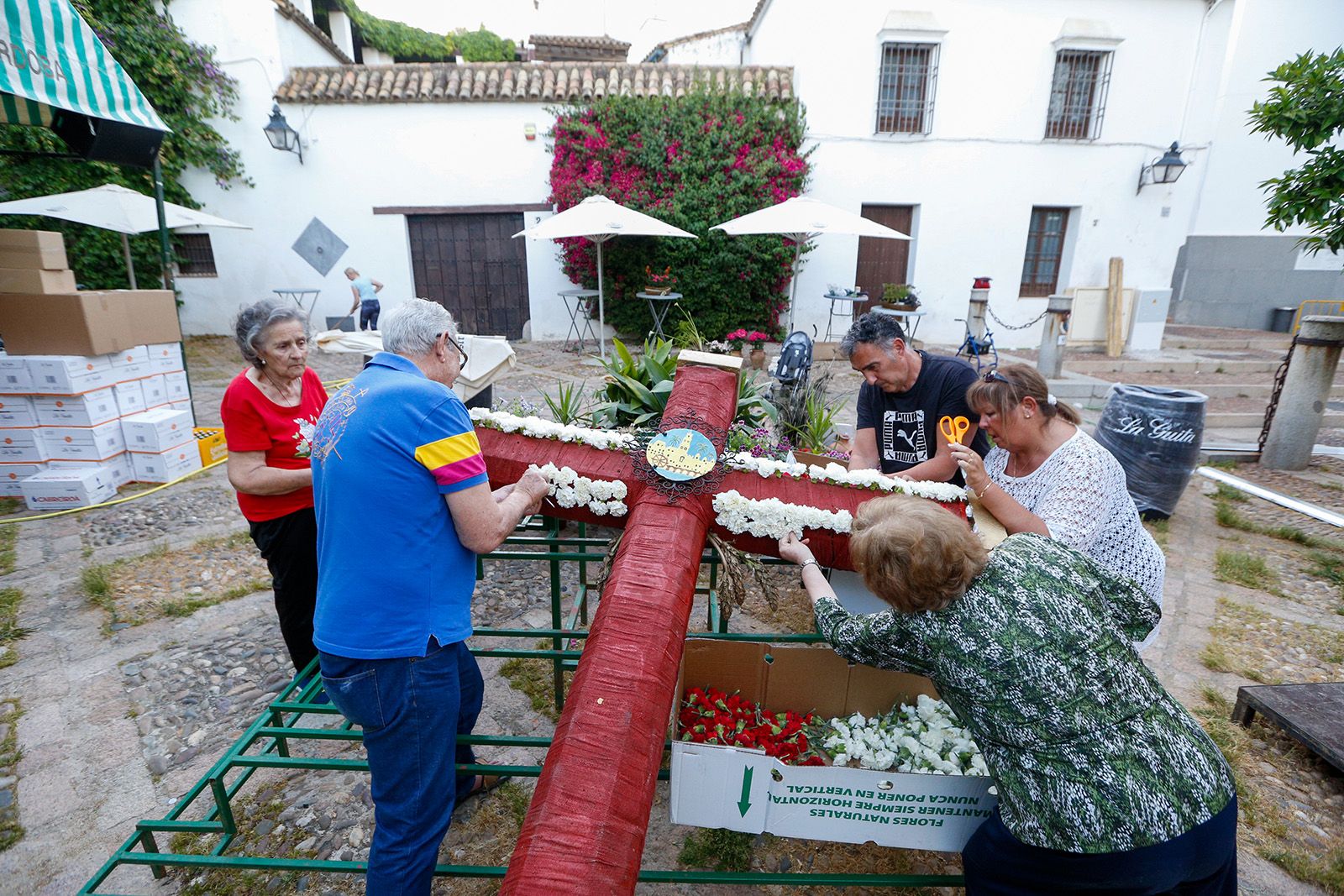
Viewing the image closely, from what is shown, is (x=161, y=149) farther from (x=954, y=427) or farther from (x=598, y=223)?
(x=954, y=427)

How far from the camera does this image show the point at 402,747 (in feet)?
5.24

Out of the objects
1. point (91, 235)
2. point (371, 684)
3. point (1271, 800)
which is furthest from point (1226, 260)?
point (91, 235)

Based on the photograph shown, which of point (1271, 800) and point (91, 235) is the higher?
point (91, 235)

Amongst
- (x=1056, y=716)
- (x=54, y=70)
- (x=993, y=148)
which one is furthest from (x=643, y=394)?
(x=993, y=148)

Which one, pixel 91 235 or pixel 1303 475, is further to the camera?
pixel 91 235

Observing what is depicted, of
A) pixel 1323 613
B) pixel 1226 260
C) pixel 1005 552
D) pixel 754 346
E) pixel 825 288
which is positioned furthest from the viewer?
pixel 1226 260

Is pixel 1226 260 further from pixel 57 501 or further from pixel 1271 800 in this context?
pixel 57 501

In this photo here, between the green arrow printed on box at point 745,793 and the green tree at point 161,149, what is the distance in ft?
41.7

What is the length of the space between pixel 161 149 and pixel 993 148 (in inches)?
551

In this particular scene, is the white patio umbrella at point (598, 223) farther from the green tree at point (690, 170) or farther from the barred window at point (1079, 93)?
the barred window at point (1079, 93)

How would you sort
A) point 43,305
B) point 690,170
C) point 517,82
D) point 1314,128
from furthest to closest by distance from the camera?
1. point 517,82
2. point 690,170
3. point 43,305
4. point 1314,128

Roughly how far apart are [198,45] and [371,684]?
536 inches

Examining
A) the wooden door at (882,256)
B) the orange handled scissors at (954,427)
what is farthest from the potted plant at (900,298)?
the orange handled scissors at (954,427)

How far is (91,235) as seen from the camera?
1005cm
